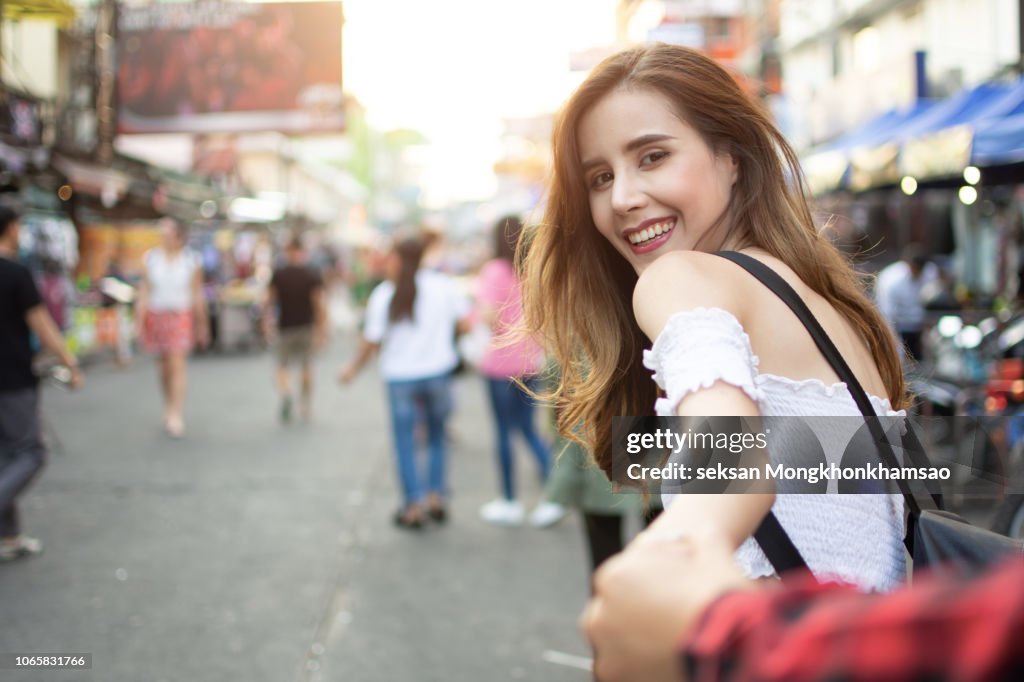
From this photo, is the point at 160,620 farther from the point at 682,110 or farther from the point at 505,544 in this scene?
the point at 682,110

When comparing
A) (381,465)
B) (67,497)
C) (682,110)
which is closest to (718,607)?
(682,110)

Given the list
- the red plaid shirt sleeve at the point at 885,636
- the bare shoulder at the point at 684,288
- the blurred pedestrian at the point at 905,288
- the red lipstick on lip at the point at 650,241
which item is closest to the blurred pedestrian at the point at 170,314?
the blurred pedestrian at the point at 905,288

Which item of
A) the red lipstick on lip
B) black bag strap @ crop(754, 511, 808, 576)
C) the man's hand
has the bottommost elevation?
black bag strap @ crop(754, 511, 808, 576)

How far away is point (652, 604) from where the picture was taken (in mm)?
784

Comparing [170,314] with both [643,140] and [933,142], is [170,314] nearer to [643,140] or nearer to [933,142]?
[933,142]

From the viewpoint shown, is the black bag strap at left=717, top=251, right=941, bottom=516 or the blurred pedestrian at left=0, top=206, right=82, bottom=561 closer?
the black bag strap at left=717, top=251, right=941, bottom=516

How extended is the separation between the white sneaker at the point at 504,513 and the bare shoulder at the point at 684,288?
5261 millimetres

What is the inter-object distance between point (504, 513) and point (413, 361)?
1.27 meters

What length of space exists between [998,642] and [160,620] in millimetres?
4367

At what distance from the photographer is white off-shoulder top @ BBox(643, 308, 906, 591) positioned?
1.10m

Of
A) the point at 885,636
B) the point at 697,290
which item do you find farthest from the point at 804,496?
the point at 885,636

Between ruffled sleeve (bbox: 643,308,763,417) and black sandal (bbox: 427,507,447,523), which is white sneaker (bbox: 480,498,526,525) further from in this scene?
ruffled sleeve (bbox: 643,308,763,417)

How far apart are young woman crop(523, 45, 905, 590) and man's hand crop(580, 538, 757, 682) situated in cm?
6

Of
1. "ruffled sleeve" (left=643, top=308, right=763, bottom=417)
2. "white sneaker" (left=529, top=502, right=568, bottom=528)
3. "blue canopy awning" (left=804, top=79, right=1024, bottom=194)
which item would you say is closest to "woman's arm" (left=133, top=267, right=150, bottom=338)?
"white sneaker" (left=529, top=502, right=568, bottom=528)
